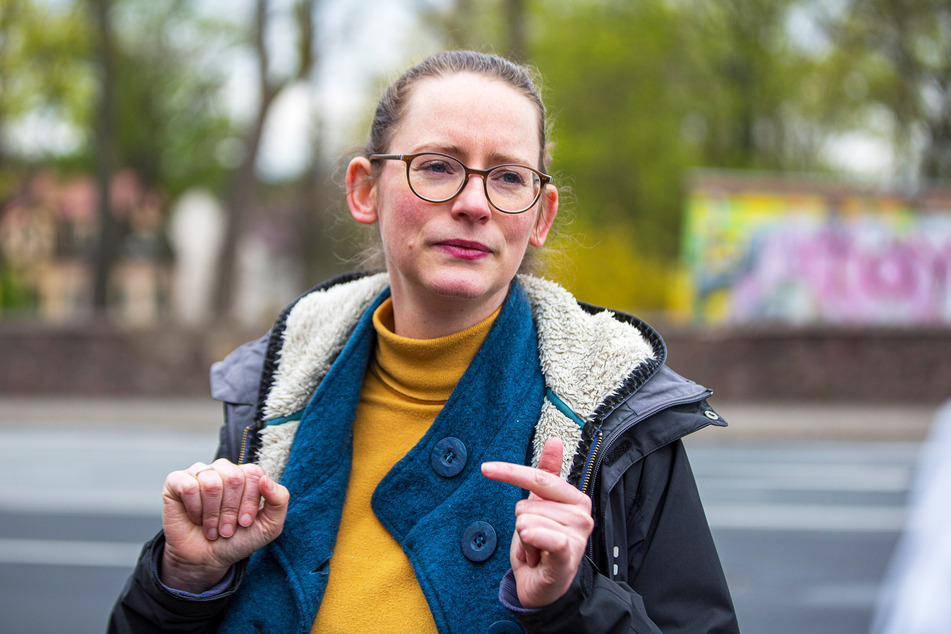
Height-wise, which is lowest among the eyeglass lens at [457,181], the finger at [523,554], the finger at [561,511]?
the finger at [523,554]

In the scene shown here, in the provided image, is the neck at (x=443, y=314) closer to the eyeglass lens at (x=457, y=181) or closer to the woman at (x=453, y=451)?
the woman at (x=453, y=451)

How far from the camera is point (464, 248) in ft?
6.37

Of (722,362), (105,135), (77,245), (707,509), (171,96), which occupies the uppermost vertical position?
(171,96)

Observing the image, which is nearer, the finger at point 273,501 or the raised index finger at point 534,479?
the raised index finger at point 534,479

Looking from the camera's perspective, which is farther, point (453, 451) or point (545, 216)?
point (545, 216)

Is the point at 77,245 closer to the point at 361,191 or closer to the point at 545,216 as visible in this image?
the point at 361,191

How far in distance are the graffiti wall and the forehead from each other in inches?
655

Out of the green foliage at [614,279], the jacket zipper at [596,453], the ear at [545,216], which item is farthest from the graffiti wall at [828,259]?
the jacket zipper at [596,453]

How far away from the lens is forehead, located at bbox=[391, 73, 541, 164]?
1.94 meters

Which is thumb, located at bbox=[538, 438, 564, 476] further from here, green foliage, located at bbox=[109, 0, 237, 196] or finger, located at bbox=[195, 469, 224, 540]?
green foliage, located at bbox=[109, 0, 237, 196]

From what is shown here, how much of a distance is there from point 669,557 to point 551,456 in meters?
0.35

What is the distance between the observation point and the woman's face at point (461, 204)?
6.33 feet

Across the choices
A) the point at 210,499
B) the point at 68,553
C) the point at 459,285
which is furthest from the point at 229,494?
the point at 68,553

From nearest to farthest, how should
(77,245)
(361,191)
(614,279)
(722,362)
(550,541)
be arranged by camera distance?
1. (550,541)
2. (361,191)
3. (722,362)
4. (614,279)
5. (77,245)
